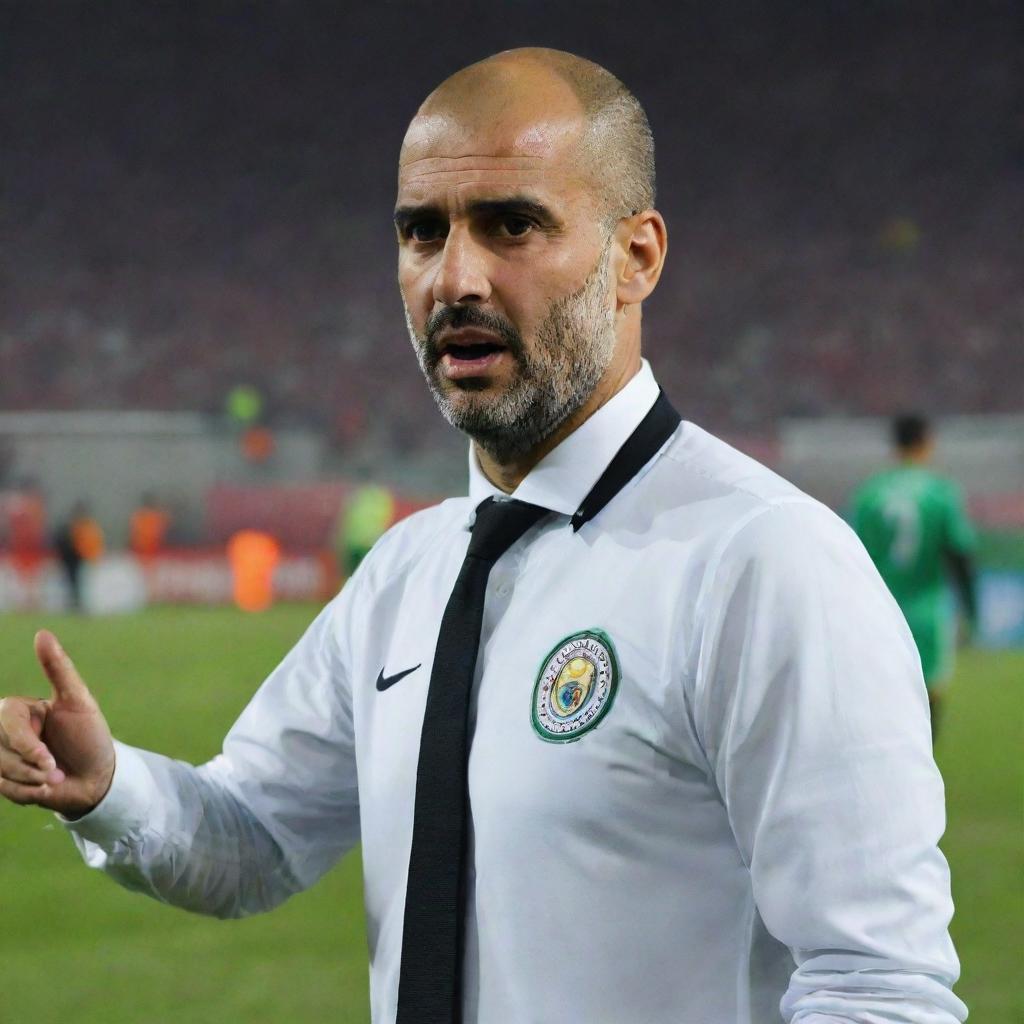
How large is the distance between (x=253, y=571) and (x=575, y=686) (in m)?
14.7

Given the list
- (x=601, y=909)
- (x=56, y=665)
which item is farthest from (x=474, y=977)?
(x=56, y=665)

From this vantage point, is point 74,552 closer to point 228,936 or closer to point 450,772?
point 228,936

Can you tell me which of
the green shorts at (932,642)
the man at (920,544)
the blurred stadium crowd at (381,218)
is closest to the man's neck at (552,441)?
the man at (920,544)

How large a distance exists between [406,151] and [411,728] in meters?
0.52

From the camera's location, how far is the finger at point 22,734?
54.6 inches

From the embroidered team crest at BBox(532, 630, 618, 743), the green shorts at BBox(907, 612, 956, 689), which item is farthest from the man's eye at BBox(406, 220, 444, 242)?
the green shorts at BBox(907, 612, 956, 689)

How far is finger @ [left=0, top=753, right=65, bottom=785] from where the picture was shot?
140 centimetres

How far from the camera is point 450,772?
1.33 meters

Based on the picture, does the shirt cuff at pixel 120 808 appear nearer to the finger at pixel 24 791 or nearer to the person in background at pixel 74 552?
the finger at pixel 24 791

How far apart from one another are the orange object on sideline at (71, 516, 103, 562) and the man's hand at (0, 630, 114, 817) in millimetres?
13907

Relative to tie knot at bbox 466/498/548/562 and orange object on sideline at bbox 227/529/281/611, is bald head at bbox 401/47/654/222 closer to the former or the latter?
tie knot at bbox 466/498/548/562

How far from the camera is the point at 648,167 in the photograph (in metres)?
1.46

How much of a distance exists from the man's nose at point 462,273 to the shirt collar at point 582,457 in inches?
6.3

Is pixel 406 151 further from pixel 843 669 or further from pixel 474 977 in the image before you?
pixel 474 977
